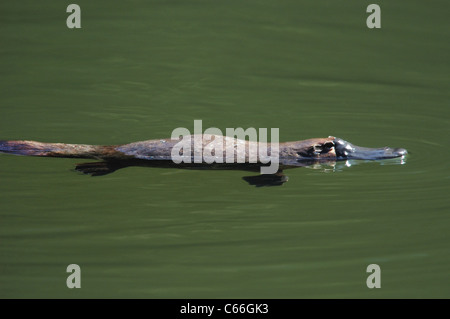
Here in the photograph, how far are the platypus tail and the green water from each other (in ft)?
0.31

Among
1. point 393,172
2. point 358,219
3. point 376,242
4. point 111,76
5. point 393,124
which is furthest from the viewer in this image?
point 111,76

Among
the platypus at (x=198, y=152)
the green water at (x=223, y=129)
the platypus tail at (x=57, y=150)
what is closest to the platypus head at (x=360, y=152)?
the platypus at (x=198, y=152)

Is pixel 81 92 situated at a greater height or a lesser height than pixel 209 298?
greater

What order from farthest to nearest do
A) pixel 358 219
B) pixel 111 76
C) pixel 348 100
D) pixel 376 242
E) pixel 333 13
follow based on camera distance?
pixel 333 13, pixel 111 76, pixel 348 100, pixel 358 219, pixel 376 242

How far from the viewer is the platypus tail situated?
6.57 meters

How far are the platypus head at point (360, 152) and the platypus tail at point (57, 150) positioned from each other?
216 cm

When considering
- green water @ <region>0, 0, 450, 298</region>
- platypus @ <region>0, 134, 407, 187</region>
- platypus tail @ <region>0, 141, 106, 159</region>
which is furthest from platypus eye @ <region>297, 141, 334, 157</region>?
platypus tail @ <region>0, 141, 106, 159</region>

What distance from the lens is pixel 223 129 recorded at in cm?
770

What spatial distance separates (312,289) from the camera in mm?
4527

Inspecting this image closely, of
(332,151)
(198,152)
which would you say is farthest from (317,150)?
(198,152)

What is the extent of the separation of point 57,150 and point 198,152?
1.31 meters

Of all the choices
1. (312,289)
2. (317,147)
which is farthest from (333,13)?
(312,289)

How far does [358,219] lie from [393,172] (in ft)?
3.64

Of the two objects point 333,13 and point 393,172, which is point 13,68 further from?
point 393,172
